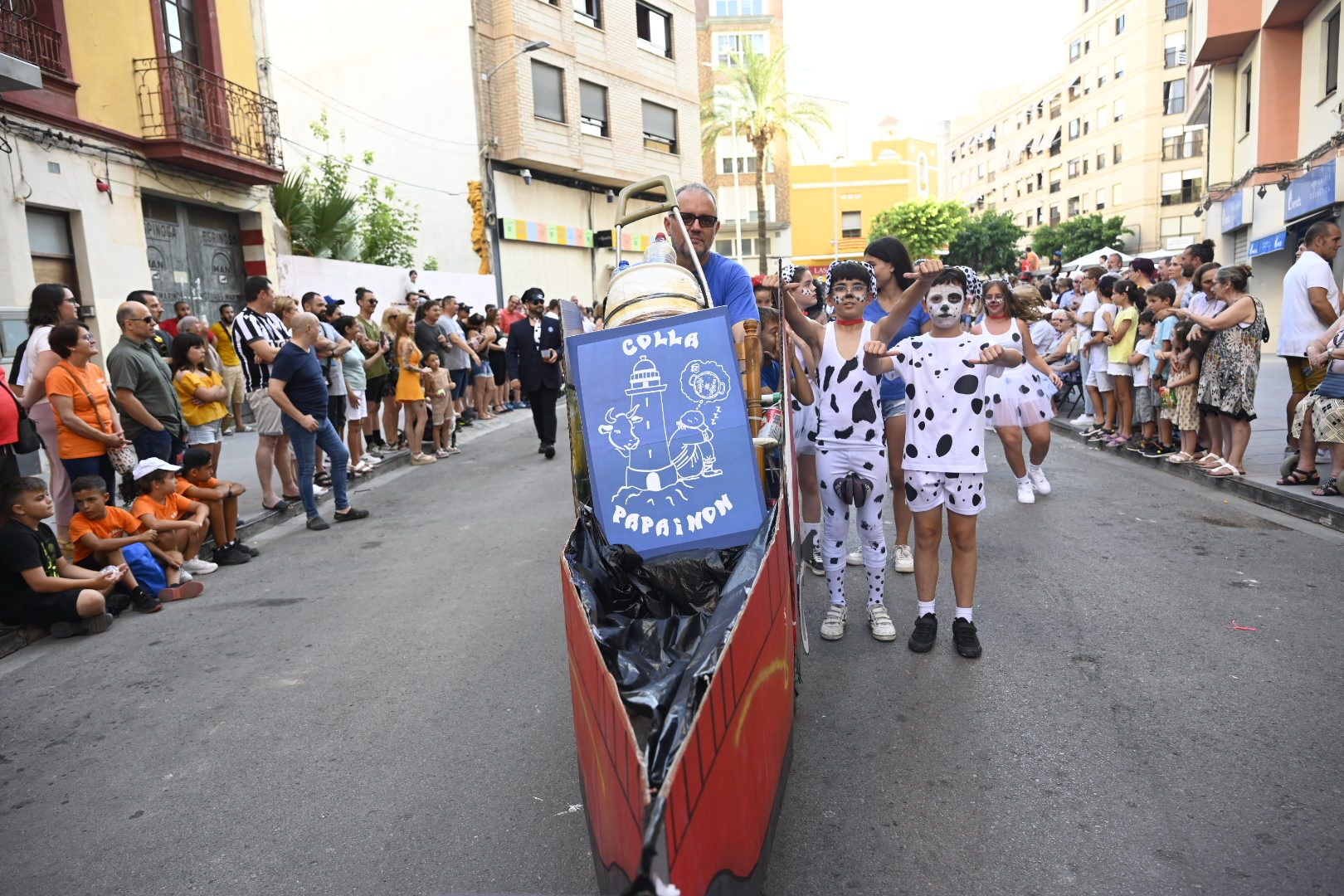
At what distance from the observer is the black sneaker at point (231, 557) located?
701cm

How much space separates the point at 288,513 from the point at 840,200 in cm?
6155

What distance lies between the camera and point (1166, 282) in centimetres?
954

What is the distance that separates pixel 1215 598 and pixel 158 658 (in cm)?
601

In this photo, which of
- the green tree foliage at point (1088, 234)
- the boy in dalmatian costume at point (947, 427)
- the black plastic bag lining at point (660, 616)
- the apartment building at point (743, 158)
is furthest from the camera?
the green tree foliage at point (1088, 234)

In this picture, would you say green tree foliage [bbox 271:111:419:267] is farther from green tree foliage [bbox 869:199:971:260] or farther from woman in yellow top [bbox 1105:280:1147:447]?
green tree foliage [bbox 869:199:971:260]

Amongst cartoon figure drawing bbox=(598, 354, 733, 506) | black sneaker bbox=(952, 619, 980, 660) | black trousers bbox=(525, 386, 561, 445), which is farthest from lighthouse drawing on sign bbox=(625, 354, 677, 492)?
black trousers bbox=(525, 386, 561, 445)

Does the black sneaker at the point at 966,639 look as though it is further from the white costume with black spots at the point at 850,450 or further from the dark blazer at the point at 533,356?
the dark blazer at the point at 533,356

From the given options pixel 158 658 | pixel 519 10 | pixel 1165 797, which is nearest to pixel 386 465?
pixel 158 658

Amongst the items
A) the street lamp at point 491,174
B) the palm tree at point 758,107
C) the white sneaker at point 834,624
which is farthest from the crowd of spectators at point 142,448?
the palm tree at point 758,107

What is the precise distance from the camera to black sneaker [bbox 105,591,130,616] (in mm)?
5770

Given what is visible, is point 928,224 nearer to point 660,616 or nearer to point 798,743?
point 798,743

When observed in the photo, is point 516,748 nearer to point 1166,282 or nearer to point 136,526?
point 136,526

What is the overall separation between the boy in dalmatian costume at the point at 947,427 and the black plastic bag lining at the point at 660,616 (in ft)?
4.29

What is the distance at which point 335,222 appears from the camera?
19.0 meters
